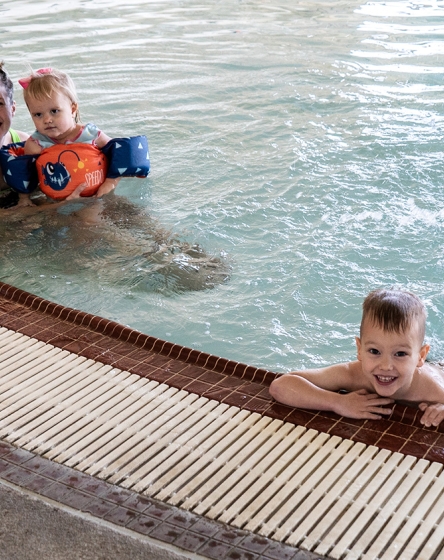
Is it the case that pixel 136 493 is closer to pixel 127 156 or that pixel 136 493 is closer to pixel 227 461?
pixel 227 461

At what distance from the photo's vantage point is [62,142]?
461 centimetres

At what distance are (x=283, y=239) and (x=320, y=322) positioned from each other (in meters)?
0.85

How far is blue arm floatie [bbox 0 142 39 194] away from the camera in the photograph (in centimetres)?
460

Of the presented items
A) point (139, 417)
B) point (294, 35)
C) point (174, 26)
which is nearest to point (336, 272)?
point (139, 417)

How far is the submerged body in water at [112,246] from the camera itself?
399 cm

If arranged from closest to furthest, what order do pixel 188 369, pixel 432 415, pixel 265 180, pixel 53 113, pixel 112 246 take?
pixel 432 415 → pixel 188 369 → pixel 112 246 → pixel 53 113 → pixel 265 180

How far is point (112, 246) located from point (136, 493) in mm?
2248

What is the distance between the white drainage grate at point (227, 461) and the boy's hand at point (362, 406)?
15 cm

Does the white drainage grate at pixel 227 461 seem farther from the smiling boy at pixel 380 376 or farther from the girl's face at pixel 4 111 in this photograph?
the girl's face at pixel 4 111

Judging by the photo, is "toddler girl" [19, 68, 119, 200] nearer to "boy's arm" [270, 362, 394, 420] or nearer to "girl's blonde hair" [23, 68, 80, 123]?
"girl's blonde hair" [23, 68, 80, 123]

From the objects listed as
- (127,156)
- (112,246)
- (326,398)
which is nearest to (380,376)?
(326,398)

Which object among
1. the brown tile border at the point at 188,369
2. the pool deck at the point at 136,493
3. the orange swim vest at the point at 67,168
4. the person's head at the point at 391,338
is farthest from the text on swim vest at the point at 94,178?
the person's head at the point at 391,338

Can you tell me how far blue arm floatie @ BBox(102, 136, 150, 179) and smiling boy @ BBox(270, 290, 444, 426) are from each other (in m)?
2.31

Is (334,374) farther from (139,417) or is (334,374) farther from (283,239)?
(283,239)
